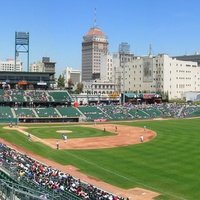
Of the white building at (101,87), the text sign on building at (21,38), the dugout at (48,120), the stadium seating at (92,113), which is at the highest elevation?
the text sign on building at (21,38)

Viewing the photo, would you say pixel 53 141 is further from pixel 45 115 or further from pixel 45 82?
pixel 45 82

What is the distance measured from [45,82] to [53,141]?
59643 millimetres

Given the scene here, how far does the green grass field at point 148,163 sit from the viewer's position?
33031 mm

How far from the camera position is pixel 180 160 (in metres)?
43.0

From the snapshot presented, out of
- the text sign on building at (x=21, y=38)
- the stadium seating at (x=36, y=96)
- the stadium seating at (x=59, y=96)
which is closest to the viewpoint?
the stadium seating at (x=36, y=96)

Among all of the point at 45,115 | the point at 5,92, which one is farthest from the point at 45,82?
the point at 45,115

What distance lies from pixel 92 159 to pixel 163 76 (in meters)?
122

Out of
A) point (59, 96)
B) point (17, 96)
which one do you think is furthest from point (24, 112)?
point (59, 96)

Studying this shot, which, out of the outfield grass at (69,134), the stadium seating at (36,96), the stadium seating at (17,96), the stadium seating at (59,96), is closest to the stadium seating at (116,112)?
the stadium seating at (59,96)

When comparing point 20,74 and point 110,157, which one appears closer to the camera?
point 110,157

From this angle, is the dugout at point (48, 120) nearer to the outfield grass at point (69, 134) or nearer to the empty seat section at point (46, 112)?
the empty seat section at point (46, 112)

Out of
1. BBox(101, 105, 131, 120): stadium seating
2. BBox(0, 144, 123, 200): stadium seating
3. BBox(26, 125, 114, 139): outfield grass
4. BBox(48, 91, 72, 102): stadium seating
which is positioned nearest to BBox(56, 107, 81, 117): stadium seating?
BBox(101, 105, 131, 120): stadium seating

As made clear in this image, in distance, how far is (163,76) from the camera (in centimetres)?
16262

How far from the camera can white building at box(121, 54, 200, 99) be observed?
164 meters
